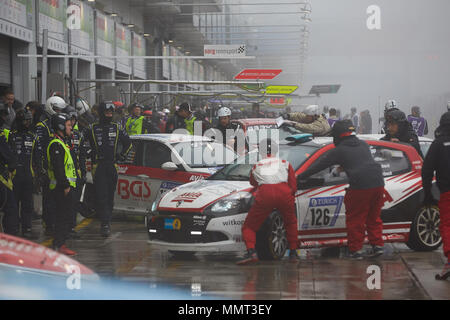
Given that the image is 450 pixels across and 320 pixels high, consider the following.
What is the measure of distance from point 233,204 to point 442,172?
235cm

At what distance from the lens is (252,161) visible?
390 inches

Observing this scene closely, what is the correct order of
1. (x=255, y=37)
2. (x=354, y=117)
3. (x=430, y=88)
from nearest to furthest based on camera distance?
1. (x=354, y=117)
2. (x=255, y=37)
3. (x=430, y=88)

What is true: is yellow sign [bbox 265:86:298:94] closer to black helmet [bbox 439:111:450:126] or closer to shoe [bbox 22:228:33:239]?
shoe [bbox 22:228:33:239]

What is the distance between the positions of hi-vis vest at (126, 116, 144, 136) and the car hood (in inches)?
259

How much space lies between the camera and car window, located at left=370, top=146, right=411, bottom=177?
9719mm

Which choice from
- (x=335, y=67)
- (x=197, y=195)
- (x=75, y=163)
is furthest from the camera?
(x=335, y=67)

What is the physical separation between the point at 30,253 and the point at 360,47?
30.3 meters

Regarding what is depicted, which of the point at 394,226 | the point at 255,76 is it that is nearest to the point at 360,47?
the point at 255,76

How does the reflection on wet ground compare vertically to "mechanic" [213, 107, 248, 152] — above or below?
below

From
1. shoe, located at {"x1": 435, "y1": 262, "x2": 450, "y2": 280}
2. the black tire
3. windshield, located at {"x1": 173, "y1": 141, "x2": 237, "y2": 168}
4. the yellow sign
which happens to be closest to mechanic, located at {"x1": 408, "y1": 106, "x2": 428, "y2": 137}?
the yellow sign

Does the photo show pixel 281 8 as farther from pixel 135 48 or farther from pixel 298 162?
pixel 298 162

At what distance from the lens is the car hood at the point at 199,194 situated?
8.86 metres

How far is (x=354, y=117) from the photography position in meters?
29.9

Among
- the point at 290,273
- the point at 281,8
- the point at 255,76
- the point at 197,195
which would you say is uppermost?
the point at 281,8
